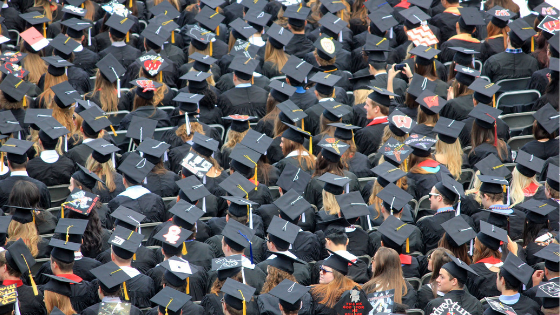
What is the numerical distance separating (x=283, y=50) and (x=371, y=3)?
1634 millimetres

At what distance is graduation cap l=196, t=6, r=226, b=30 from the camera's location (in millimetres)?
10875

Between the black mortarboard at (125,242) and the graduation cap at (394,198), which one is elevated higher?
the black mortarboard at (125,242)

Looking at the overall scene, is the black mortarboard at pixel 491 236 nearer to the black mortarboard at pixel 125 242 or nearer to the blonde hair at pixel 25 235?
the black mortarboard at pixel 125 242

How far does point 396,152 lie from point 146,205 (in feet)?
8.20

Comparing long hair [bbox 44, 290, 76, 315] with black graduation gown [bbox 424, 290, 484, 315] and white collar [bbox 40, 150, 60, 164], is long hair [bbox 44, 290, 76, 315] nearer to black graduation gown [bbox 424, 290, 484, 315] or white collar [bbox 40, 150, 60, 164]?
white collar [bbox 40, 150, 60, 164]

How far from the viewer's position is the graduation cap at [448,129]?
324 inches

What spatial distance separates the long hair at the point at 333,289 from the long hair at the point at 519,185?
2375 millimetres

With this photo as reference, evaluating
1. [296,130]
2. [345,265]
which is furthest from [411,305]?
[296,130]

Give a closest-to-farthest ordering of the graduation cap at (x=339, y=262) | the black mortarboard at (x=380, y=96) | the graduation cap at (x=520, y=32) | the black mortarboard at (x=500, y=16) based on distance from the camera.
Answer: the graduation cap at (x=339, y=262)
the black mortarboard at (x=380, y=96)
the graduation cap at (x=520, y=32)
the black mortarboard at (x=500, y=16)

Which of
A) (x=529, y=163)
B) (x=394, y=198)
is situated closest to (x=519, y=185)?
(x=529, y=163)

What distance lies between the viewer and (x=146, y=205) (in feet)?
25.3

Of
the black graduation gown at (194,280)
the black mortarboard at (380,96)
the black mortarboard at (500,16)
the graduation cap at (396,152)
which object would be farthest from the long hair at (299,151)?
the black mortarboard at (500,16)

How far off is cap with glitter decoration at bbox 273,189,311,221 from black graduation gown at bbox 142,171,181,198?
49.8 inches

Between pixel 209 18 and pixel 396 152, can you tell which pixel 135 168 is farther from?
pixel 209 18
